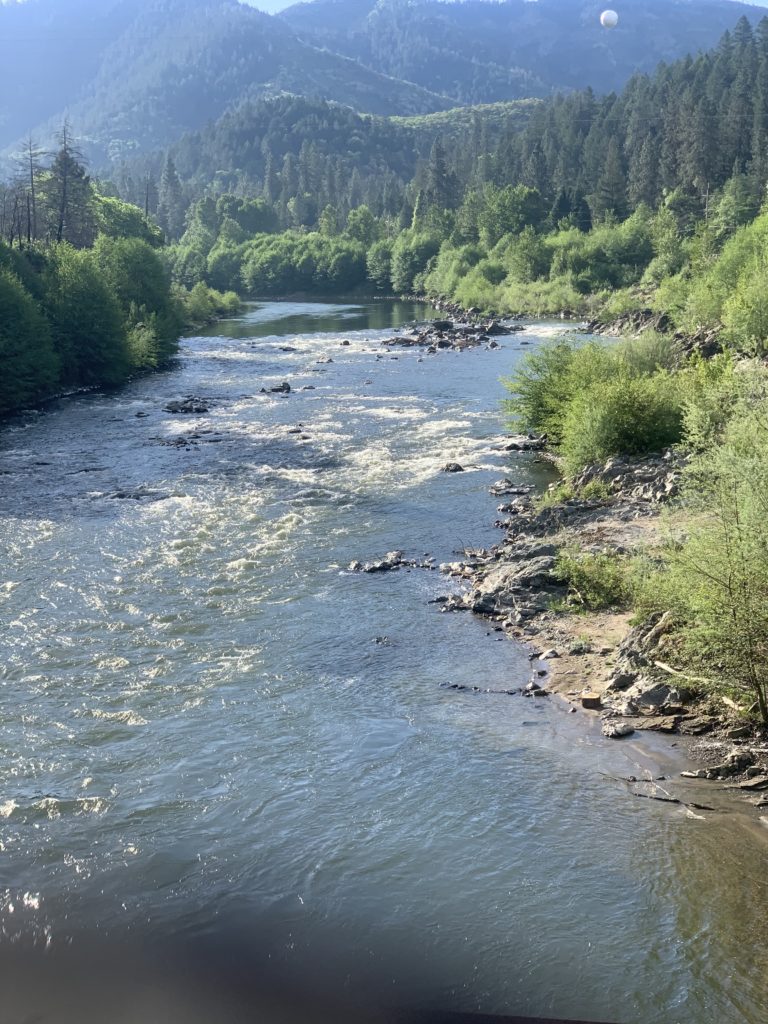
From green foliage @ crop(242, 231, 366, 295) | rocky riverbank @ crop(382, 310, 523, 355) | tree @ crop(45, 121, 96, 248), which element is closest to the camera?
rocky riverbank @ crop(382, 310, 523, 355)

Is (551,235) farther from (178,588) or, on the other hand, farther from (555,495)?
(178,588)

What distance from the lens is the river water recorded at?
1455cm

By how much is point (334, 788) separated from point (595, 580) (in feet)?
37.3

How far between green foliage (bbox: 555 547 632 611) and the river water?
2.99m

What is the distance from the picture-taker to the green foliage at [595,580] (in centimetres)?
2659

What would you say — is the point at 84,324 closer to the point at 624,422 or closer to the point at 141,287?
the point at 141,287

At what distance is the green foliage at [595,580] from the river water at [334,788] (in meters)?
2.99

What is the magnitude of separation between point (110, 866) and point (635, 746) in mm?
10017

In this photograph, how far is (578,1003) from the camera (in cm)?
1353

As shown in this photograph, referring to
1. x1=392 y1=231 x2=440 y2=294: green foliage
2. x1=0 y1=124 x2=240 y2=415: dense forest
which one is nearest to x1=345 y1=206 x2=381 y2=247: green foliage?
x1=392 y1=231 x2=440 y2=294: green foliage

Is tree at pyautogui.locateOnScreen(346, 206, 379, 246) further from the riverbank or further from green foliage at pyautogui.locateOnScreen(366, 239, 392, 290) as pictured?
the riverbank

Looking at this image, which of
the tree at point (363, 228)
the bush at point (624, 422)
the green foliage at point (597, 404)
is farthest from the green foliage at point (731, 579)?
the tree at point (363, 228)

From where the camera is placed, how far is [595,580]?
27.3 m

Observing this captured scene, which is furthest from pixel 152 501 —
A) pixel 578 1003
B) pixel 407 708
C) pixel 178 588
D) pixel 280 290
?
pixel 280 290
